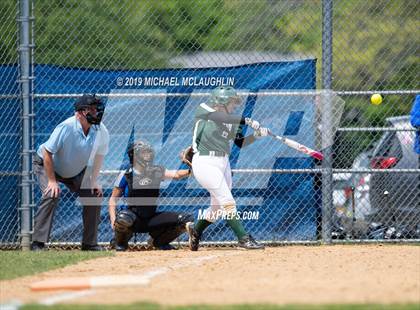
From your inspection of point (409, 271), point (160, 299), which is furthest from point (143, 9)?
point (160, 299)

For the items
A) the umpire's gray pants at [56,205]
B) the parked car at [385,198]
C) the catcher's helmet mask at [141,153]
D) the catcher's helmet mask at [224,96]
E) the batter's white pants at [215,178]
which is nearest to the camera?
the batter's white pants at [215,178]

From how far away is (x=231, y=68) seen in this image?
1118cm

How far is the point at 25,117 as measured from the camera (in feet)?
36.2

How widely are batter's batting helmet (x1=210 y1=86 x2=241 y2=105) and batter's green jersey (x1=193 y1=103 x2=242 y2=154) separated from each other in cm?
15

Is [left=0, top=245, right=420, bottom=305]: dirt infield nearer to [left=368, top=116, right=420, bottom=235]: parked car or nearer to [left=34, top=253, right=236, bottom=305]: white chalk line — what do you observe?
[left=34, top=253, right=236, bottom=305]: white chalk line

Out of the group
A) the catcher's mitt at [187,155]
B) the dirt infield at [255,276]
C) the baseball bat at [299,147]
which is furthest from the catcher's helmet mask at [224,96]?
the dirt infield at [255,276]

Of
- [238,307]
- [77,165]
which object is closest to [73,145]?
[77,165]

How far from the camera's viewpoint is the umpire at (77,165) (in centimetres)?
1059

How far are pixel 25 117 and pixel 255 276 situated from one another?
4396mm

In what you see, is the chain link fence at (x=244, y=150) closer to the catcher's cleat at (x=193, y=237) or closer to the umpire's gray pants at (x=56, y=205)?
the umpire's gray pants at (x=56, y=205)

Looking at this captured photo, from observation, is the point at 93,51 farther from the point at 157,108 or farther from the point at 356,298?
the point at 356,298

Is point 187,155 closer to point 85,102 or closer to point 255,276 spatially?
point 85,102

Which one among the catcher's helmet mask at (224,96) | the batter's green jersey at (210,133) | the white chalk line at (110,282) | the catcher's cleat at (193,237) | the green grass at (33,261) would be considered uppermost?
the catcher's helmet mask at (224,96)

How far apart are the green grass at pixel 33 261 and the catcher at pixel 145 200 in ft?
2.64
